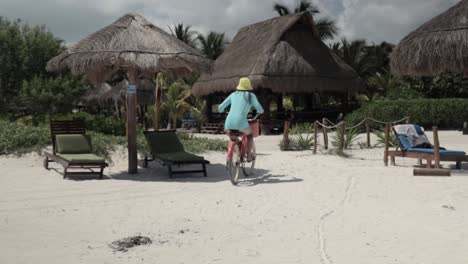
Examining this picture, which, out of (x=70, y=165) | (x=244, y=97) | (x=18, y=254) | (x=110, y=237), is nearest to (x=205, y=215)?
(x=110, y=237)

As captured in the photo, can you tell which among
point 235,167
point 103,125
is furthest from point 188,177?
point 103,125

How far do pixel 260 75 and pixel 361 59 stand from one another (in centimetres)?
1781

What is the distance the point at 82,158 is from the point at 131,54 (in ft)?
6.16

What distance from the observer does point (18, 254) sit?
4336 millimetres

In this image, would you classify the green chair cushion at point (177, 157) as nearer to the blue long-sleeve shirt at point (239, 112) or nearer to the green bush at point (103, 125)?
the blue long-sleeve shirt at point (239, 112)

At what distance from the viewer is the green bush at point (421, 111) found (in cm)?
2161

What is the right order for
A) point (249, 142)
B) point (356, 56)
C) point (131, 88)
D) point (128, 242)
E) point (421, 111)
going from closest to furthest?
point (128, 242)
point (249, 142)
point (131, 88)
point (421, 111)
point (356, 56)

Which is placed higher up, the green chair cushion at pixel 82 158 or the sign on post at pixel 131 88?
the sign on post at pixel 131 88

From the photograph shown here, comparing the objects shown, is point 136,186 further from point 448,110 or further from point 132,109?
point 448,110

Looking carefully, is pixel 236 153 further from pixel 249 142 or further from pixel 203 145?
pixel 203 145

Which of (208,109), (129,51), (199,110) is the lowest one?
(208,109)

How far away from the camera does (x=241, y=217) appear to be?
5867 mm

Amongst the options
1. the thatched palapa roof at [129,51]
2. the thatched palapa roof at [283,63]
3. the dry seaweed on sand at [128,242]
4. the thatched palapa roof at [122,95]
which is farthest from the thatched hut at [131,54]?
the thatched palapa roof at [122,95]

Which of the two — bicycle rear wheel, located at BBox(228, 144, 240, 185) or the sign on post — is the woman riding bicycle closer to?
bicycle rear wheel, located at BBox(228, 144, 240, 185)
